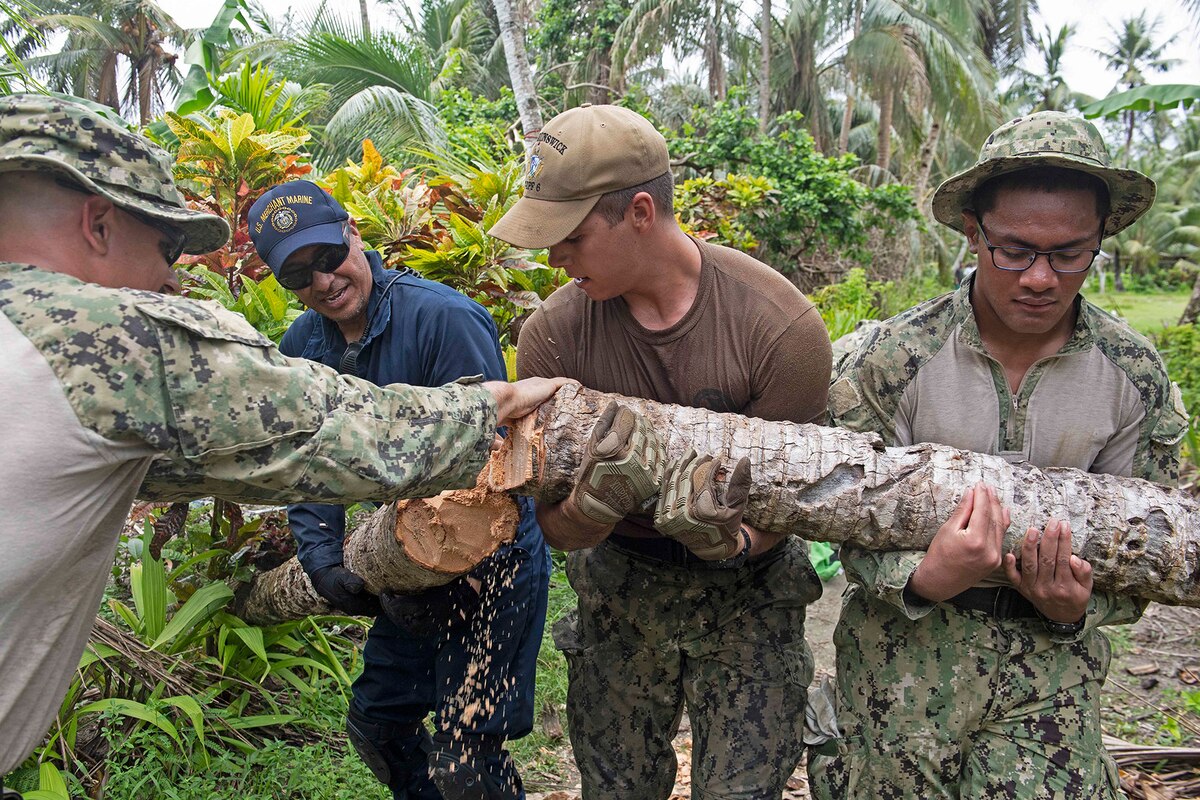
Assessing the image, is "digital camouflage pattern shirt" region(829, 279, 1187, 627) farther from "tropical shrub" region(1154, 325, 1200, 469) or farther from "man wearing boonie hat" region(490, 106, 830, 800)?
"tropical shrub" region(1154, 325, 1200, 469)

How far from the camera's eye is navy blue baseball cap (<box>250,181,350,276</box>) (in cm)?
297

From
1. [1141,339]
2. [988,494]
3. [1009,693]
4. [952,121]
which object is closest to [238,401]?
[988,494]

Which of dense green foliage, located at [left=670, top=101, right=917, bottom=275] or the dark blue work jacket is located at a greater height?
dense green foliage, located at [left=670, top=101, right=917, bottom=275]

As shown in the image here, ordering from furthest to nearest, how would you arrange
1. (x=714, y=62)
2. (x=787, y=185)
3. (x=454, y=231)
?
(x=714, y=62), (x=787, y=185), (x=454, y=231)

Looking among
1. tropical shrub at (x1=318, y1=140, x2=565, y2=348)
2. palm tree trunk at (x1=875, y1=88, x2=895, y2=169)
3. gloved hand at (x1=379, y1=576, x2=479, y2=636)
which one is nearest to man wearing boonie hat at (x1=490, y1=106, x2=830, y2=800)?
gloved hand at (x1=379, y1=576, x2=479, y2=636)

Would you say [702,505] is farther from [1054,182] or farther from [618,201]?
[1054,182]

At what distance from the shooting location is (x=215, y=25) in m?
6.18

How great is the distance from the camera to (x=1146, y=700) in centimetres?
438

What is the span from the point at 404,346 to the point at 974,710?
2.12 m

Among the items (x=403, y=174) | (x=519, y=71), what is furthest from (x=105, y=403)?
(x=519, y=71)

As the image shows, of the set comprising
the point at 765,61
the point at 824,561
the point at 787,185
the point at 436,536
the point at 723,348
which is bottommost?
the point at 824,561

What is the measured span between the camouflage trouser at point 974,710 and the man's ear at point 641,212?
131 cm

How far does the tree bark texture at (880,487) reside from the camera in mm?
2326

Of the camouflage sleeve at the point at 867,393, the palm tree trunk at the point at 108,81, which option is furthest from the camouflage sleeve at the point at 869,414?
the palm tree trunk at the point at 108,81
